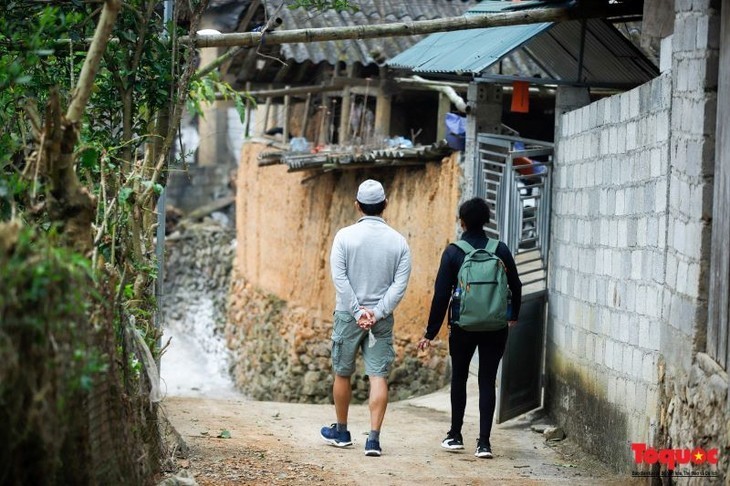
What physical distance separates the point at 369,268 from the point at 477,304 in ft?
2.49

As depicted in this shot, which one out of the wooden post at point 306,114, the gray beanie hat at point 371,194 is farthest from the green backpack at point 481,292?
the wooden post at point 306,114

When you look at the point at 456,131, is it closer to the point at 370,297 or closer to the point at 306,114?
the point at 370,297

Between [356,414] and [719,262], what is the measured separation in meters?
4.80

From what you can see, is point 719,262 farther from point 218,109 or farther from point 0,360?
point 218,109

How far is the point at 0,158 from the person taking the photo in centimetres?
498

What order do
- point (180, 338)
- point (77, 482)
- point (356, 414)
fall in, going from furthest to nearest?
point (180, 338) < point (356, 414) < point (77, 482)

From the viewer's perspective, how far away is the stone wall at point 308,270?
11.8 metres

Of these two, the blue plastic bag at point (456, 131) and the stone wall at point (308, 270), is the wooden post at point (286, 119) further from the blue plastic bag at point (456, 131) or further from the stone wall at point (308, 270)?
the blue plastic bag at point (456, 131)

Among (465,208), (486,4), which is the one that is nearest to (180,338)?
(486,4)

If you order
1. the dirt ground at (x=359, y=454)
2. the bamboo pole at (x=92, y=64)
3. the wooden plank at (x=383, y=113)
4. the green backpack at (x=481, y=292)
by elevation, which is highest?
the wooden plank at (x=383, y=113)

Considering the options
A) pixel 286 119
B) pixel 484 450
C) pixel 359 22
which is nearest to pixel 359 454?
pixel 484 450

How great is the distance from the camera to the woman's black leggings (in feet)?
23.5

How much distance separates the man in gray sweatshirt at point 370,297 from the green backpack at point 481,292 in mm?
411

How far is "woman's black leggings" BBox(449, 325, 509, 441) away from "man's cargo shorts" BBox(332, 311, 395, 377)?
46 cm
